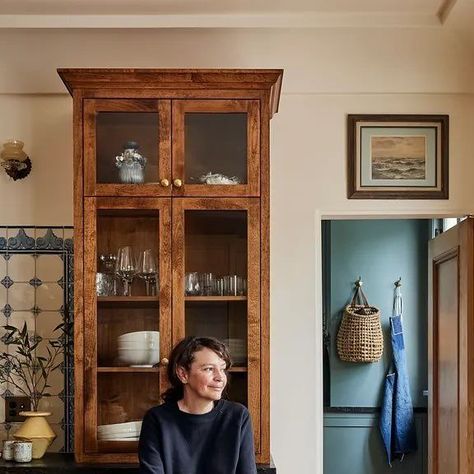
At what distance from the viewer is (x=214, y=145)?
3340 millimetres

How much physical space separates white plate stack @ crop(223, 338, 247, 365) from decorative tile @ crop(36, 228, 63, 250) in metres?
0.85

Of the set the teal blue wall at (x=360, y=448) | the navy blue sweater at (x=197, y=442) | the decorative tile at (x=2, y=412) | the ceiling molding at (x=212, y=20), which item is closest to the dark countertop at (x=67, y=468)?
the navy blue sweater at (x=197, y=442)

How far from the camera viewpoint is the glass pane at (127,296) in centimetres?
333

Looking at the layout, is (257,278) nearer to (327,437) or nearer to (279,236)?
(279,236)

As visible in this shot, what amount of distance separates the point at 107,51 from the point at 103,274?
3.26 feet

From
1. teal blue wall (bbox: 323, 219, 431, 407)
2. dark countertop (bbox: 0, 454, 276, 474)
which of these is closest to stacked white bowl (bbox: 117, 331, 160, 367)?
dark countertop (bbox: 0, 454, 276, 474)

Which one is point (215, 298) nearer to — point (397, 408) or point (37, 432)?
point (37, 432)

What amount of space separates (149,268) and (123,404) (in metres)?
0.49

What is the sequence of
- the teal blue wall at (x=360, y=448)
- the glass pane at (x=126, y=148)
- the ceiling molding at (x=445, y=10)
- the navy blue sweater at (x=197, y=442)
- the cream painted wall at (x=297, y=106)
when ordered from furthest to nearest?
the teal blue wall at (x=360, y=448), the cream painted wall at (x=297, y=106), the ceiling molding at (x=445, y=10), the glass pane at (x=126, y=148), the navy blue sweater at (x=197, y=442)

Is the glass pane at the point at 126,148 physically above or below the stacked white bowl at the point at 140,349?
above

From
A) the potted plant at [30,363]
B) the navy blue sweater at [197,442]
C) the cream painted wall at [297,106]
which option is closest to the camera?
the navy blue sweater at [197,442]

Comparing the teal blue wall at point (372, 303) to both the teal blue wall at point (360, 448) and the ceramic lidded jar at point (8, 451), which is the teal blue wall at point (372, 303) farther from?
the ceramic lidded jar at point (8, 451)

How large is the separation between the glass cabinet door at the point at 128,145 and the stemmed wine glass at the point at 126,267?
21 centimetres

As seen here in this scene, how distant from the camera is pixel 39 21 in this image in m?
3.66
